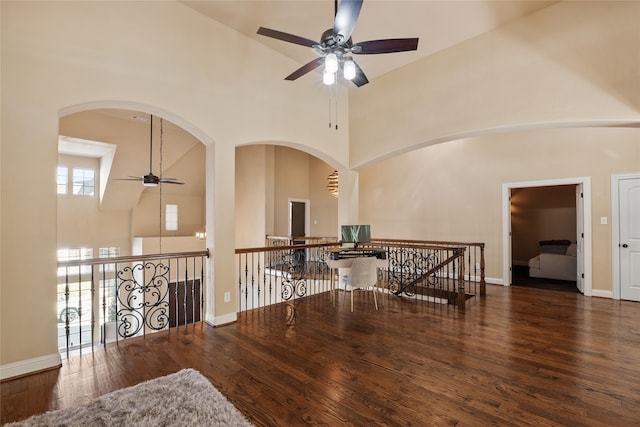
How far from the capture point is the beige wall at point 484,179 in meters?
5.58

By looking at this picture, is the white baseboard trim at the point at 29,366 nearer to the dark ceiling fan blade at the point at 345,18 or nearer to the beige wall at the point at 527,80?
the dark ceiling fan blade at the point at 345,18

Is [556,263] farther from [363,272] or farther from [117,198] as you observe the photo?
[117,198]

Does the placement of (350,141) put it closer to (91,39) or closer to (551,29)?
(551,29)

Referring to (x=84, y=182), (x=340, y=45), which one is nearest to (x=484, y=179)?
(x=340, y=45)

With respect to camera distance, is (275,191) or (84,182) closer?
(84,182)

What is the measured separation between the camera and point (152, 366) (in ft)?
9.57

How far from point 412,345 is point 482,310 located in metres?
2.09

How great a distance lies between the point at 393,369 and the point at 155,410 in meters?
2.02

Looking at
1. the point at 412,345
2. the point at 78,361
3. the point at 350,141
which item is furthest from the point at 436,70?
the point at 78,361

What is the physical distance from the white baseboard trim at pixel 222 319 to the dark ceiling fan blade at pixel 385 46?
373 cm

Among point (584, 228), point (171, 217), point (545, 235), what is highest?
point (171, 217)

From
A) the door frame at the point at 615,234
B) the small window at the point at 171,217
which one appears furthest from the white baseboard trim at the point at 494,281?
the small window at the point at 171,217

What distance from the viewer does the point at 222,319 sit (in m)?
4.15

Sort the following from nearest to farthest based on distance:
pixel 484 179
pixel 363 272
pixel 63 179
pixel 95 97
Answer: pixel 95 97 < pixel 363 272 < pixel 484 179 < pixel 63 179
